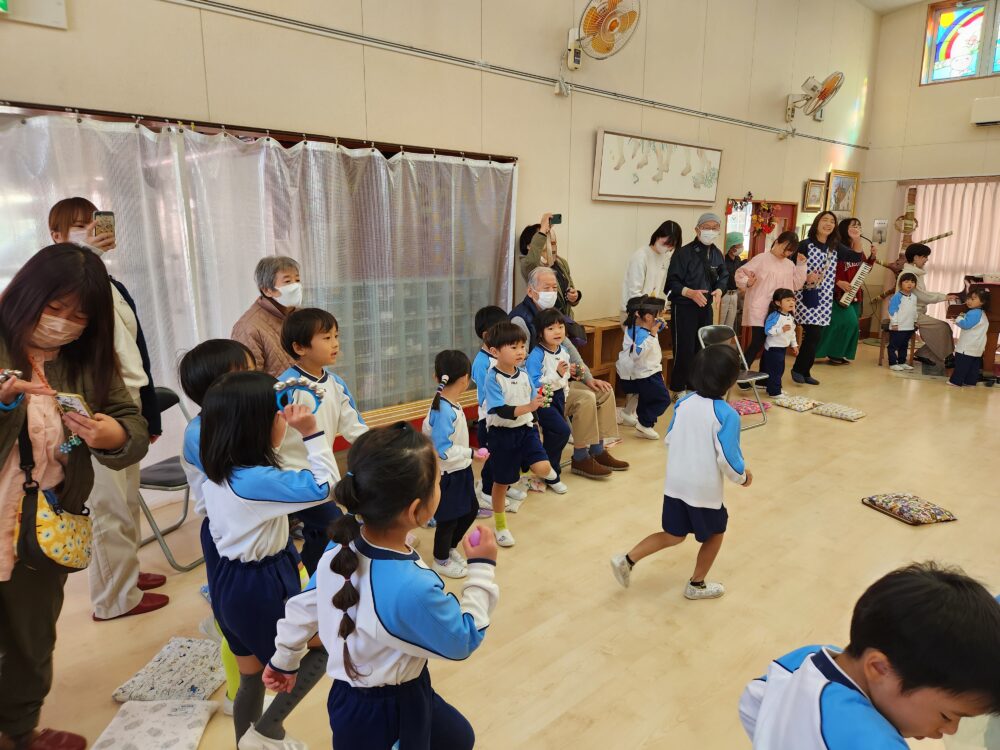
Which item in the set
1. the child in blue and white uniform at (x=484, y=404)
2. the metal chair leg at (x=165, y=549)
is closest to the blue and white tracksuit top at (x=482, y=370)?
the child in blue and white uniform at (x=484, y=404)

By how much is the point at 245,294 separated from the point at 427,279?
1264 mm

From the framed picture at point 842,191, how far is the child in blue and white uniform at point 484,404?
686 cm

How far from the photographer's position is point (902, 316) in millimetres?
6719

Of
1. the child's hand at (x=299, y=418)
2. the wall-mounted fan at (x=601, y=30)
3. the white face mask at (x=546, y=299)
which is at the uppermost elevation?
the wall-mounted fan at (x=601, y=30)

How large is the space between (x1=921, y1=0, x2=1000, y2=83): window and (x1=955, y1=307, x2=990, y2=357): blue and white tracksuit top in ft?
13.0

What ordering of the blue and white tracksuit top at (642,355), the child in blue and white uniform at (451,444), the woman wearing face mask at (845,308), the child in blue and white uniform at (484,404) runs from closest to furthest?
the child in blue and white uniform at (451,444) → the child in blue and white uniform at (484,404) → the blue and white tracksuit top at (642,355) → the woman wearing face mask at (845,308)

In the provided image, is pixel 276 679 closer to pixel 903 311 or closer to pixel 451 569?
pixel 451 569

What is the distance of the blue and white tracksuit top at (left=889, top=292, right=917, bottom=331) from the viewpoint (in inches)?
262

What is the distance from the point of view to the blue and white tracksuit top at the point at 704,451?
2.42 metres

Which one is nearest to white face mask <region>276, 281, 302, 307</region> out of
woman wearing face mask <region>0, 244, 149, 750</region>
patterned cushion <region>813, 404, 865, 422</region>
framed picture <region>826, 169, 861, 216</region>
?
woman wearing face mask <region>0, 244, 149, 750</region>

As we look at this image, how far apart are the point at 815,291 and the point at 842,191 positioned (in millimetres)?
3257

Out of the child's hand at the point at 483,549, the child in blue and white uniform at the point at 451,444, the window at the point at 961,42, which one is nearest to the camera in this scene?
the child's hand at the point at 483,549

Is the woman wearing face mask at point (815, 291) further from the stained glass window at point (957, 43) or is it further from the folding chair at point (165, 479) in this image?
the folding chair at point (165, 479)

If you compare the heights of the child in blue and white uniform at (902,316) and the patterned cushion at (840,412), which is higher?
the child in blue and white uniform at (902,316)
